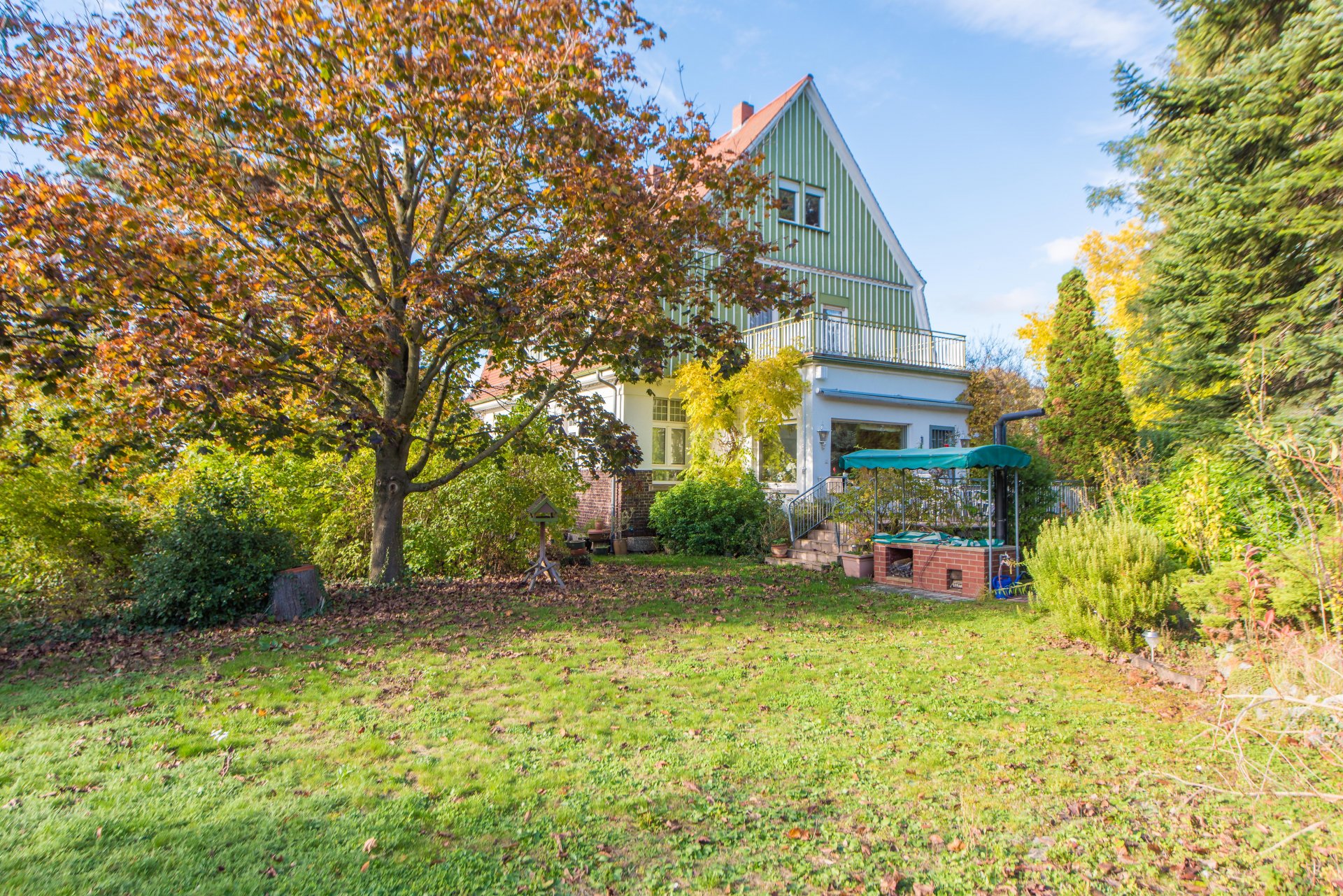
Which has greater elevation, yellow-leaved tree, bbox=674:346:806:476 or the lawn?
yellow-leaved tree, bbox=674:346:806:476

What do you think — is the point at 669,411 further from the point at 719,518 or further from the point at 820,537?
the point at 820,537

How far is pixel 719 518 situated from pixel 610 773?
10127 mm

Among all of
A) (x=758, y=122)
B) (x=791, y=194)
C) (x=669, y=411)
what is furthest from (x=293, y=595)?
(x=758, y=122)

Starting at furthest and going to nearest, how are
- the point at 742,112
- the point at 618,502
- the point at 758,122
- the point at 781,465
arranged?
the point at 742,112 → the point at 758,122 → the point at 618,502 → the point at 781,465

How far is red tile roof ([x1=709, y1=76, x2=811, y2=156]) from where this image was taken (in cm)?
1942

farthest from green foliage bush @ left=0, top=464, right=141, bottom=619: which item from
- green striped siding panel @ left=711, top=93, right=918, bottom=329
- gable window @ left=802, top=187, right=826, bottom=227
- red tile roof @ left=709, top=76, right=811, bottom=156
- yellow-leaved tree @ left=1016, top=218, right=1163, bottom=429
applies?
yellow-leaved tree @ left=1016, top=218, right=1163, bottom=429

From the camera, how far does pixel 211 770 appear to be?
3904 millimetres

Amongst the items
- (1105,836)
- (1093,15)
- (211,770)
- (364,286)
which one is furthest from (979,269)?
(211,770)

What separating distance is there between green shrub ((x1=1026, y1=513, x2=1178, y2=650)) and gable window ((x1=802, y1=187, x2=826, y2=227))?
14.8 m

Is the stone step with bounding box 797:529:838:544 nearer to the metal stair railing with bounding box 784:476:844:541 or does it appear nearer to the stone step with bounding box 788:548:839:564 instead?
the metal stair railing with bounding box 784:476:844:541

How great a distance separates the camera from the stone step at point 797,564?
40.3 ft

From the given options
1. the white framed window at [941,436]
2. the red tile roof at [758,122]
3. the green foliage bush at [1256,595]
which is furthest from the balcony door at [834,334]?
Result: the green foliage bush at [1256,595]

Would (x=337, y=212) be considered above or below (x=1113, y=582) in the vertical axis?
above

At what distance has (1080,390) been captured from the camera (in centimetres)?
1482
